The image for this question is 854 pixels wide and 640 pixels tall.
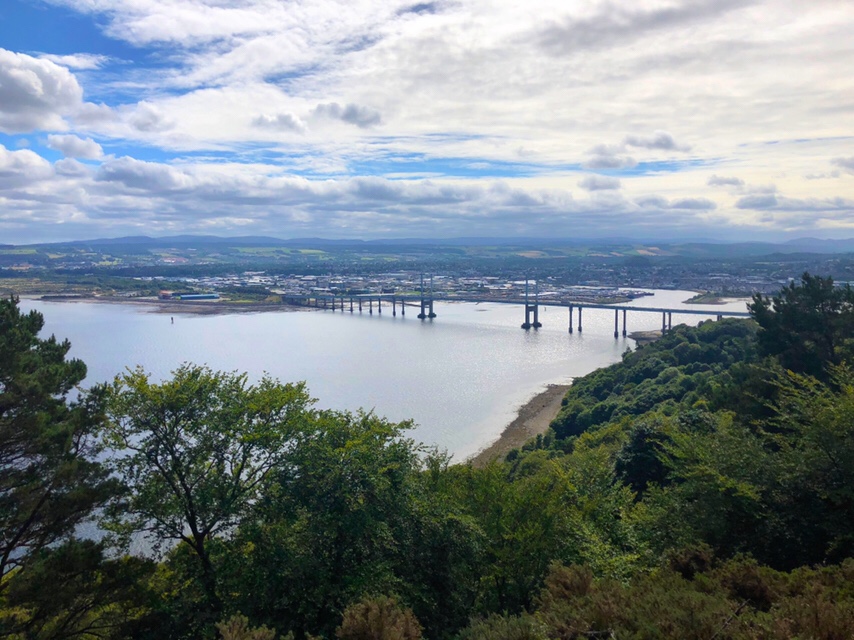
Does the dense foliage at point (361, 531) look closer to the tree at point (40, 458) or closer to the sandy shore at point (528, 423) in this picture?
the tree at point (40, 458)

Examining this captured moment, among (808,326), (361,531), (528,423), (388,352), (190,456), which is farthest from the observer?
(388,352)

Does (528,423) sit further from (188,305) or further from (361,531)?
(188,305)

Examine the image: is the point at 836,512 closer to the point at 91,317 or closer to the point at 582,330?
the point at 582,330

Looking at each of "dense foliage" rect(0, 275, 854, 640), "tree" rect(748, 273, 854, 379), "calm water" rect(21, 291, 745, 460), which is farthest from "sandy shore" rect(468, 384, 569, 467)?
"dense foliage" rect(0, 275, 854, 640)

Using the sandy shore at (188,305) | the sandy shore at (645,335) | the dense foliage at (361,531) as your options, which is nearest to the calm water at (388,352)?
the sandy shore at (645,335)

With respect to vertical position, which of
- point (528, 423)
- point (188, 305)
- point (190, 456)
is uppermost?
point (190, 456)

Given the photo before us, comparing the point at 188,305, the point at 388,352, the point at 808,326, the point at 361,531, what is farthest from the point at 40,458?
the point at 188,305
